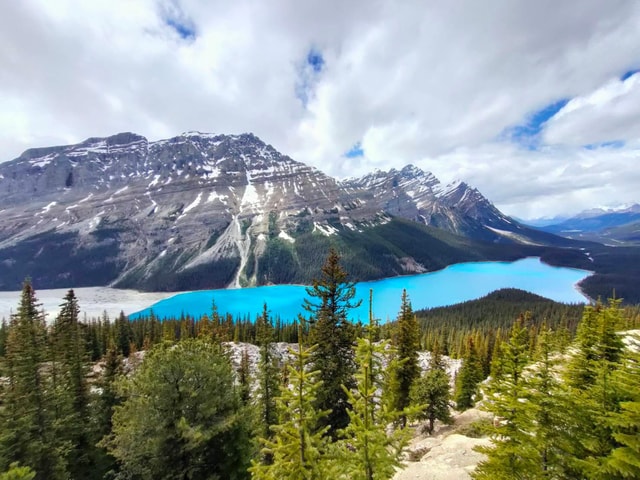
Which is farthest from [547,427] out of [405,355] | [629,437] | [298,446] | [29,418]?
[29,418]

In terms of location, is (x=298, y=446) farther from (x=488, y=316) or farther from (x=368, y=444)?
(x=488, y=316)

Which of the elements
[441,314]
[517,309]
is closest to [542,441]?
[441,314]

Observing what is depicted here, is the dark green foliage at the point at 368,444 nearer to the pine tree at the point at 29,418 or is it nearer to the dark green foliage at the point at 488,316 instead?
the pine tree at the point at 29,418

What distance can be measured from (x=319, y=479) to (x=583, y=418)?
6.36 meters

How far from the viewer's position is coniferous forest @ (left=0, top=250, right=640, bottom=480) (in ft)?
22.8

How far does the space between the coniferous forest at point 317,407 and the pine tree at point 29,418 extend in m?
0.07

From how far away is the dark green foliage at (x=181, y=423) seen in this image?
1435 cm

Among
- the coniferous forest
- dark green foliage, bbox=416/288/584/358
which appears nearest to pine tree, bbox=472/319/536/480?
the coniferous forest

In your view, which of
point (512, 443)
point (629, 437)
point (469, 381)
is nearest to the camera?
point (629, 437)

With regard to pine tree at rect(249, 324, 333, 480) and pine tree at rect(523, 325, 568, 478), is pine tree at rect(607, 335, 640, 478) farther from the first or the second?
pine tree at rect(249, 324, 333, 480)

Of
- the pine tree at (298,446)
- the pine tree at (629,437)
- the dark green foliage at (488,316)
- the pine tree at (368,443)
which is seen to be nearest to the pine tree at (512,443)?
the pine tree at (629,437)

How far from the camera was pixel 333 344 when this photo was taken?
51.3 ft

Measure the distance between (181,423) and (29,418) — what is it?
40.7 ft

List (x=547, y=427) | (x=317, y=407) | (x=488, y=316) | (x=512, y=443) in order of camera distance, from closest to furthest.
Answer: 1. (x=547, y=427)
2. (x=512, y=443)
3. (x=317, y=407)
4. (x=488, y=316)
